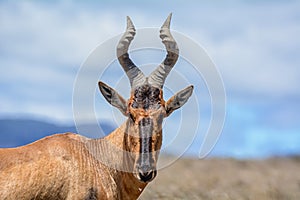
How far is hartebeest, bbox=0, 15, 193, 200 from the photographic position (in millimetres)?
12906

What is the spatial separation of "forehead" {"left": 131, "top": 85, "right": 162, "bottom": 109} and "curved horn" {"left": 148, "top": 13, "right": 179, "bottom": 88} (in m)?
0.37

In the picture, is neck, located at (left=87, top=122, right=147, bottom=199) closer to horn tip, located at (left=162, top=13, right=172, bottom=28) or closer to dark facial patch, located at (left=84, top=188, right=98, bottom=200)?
dark facial patch, located at (left=84, top=188, right=98, bottom=200)

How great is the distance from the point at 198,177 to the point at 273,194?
8.49 m

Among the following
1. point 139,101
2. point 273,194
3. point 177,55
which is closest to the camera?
point 139,101

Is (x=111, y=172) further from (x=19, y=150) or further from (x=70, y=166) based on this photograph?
(x=19, y=150)

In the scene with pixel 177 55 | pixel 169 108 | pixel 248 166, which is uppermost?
pixel 177 55

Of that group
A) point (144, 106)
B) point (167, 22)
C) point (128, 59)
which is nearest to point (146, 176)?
point (144, 106)

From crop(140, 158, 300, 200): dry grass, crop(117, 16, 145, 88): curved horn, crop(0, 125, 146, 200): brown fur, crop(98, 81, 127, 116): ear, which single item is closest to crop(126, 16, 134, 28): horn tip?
crop(117, 16, 145, 88): curved horn

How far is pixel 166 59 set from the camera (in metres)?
15.0

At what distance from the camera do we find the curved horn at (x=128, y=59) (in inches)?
571

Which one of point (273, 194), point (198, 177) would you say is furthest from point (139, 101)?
point (198, 177)

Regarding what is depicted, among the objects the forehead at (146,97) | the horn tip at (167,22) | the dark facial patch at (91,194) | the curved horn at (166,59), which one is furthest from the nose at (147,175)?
Answer: the horn tip at (167,22)

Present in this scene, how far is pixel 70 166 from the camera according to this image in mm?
13383

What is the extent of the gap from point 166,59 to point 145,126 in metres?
2.28
